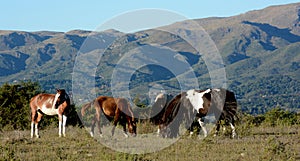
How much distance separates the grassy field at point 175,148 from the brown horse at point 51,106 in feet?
2.09

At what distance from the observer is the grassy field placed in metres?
12.6

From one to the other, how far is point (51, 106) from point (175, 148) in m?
5.83

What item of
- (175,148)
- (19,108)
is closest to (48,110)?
(175,148)

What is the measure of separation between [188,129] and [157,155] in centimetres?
604

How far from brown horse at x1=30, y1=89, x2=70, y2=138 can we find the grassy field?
2.09 feet

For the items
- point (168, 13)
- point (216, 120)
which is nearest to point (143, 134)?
point (216, 120)

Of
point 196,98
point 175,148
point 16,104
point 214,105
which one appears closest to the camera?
point 175,148

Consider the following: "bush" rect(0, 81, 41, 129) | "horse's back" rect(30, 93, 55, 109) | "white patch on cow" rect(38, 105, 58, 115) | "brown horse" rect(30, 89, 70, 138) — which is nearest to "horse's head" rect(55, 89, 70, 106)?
"brown horse" rect(30, 89, 70, 138)

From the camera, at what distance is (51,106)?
18.0 meters

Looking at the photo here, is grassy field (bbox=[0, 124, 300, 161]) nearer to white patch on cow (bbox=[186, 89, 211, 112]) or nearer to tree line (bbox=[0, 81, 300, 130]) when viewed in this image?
white patch on cow (bbox=[186, 89, 211, 112])

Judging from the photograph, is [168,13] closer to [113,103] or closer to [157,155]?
[113,103]

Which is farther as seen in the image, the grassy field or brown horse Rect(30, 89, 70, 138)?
brown horse Rect(30, 89, 70, 138)

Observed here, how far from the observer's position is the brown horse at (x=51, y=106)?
1777cm

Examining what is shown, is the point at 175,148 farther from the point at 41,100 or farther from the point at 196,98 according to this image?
the point at 41,100
